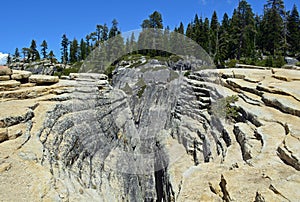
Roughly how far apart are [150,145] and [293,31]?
34.9 metres

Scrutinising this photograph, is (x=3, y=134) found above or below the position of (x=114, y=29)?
below

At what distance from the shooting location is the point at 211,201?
14.9 feet

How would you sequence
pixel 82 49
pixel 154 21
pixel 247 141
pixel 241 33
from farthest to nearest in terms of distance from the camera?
1. pixel 82 49
2. pixel 154 21
3. pixel 241 33
4. pixel 247 141

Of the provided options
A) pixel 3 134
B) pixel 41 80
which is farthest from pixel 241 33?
pixel 3 134

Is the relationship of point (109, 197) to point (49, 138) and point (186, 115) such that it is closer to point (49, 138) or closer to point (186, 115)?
point (49, 138)

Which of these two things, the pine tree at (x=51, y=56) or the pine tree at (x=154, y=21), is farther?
the pine tree at (x=51, y=56)

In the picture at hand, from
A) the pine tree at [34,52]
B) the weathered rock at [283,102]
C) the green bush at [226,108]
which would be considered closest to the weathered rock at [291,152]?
the weathered rock at [283,102]

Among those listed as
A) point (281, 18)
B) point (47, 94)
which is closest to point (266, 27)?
point (281, 18)

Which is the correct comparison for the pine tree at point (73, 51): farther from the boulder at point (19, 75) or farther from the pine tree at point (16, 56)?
the boulder at point (19, 75)

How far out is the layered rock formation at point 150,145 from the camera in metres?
4.67

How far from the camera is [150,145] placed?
55.5ft

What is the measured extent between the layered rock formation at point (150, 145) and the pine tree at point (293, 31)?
28.3m

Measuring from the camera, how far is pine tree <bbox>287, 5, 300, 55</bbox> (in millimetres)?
35506

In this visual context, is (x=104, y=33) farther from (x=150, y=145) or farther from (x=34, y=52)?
(x=150, y=145)
